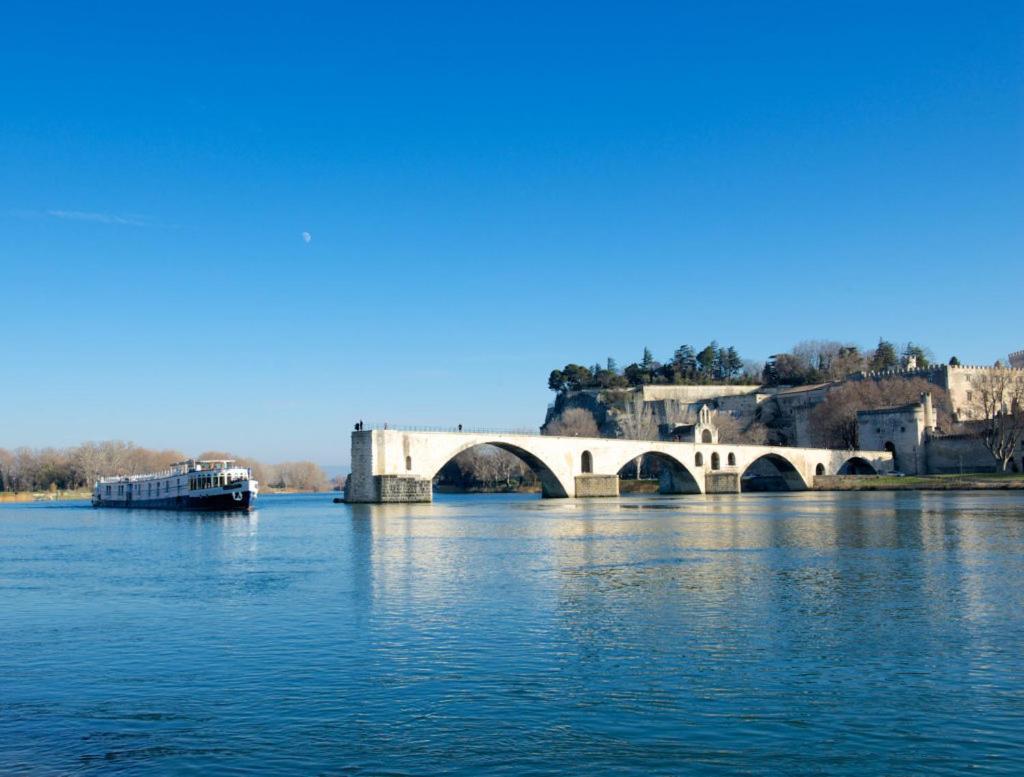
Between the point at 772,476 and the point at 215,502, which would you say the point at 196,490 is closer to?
the point at 215,502

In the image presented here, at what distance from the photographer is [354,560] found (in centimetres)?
2411

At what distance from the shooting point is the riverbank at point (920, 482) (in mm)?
63156

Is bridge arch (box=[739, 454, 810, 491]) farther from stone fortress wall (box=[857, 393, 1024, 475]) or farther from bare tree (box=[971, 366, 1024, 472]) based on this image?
bare tree (box=[971, 366, 1024, 472])

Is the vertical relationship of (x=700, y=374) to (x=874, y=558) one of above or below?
above

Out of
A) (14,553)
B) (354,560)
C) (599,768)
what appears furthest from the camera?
(14,553)

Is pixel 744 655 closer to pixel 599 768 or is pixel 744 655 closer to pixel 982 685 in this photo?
pixel 982 685

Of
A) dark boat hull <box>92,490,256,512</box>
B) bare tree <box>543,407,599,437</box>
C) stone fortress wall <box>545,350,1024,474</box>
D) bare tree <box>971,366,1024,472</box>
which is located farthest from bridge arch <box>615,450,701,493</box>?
dark boat hull <box>92,490,256,512</box>

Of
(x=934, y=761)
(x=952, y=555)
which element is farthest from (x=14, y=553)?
(x=934, y=761)

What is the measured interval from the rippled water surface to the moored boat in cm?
3128

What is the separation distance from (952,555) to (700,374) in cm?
10912

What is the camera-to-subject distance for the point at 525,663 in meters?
11.6

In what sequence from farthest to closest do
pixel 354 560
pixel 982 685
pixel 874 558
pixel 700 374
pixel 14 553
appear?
pixel 700 374
pixel 14 553
pixel 354 560
pixel 874 558
pixel 982 685

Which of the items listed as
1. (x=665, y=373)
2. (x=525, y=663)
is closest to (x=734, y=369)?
(x=665, y=373)

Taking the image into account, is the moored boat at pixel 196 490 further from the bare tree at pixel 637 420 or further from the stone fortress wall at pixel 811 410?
the bare tree at pixel 637 420
